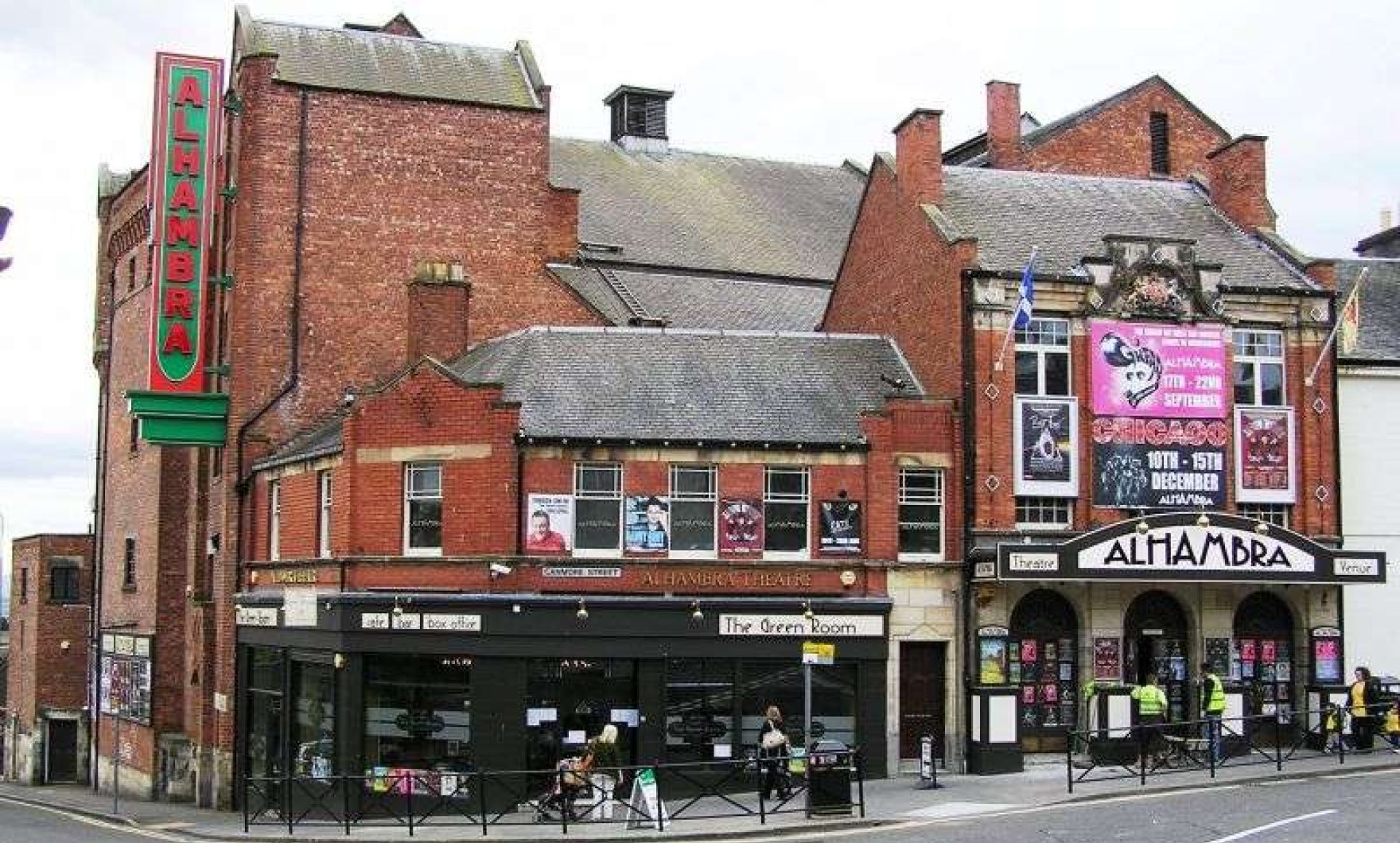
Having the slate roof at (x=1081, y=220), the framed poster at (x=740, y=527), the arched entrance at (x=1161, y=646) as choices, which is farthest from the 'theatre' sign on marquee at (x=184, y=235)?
the arched entrance at (x=1161, y=646)

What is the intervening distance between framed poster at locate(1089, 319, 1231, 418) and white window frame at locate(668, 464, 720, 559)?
7.72 meters

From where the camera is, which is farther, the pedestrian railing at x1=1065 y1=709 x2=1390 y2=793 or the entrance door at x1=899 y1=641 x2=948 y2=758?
the entrance door at x1=899 y1=641 x2=948 y2=758

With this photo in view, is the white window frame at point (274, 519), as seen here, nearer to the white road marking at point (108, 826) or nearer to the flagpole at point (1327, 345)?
the white road marking at point (108, 826)

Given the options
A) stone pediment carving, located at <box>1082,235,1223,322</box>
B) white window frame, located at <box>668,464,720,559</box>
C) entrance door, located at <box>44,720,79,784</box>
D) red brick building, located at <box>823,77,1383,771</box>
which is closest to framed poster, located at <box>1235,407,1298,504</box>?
red brick building, located at <box>823,77,1383,771</box>

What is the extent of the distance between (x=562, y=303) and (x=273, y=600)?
1016cm

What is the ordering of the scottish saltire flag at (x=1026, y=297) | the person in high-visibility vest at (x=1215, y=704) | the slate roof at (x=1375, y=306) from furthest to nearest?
the slate roof at (x=1375, y=306)
the scottish saltire flag at (x=1026, y=297)
the person in high-visibility vest at (x=1215, y=704)

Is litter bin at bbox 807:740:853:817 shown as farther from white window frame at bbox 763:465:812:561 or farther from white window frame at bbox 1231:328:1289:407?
white window frame at bbox 1231:328:1289:407

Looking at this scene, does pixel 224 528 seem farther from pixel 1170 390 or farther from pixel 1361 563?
pixel 1361 563

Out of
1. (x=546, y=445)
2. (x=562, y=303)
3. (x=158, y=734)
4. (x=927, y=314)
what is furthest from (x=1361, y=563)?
(x=158, y=734)

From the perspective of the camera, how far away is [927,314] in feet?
118

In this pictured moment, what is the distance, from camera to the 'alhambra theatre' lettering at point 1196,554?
33.0 metres

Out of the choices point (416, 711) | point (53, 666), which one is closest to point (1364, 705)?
point (416, 711)

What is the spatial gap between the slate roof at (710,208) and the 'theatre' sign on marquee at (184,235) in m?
11.1

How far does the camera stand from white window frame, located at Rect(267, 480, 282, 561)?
37.1 metres
